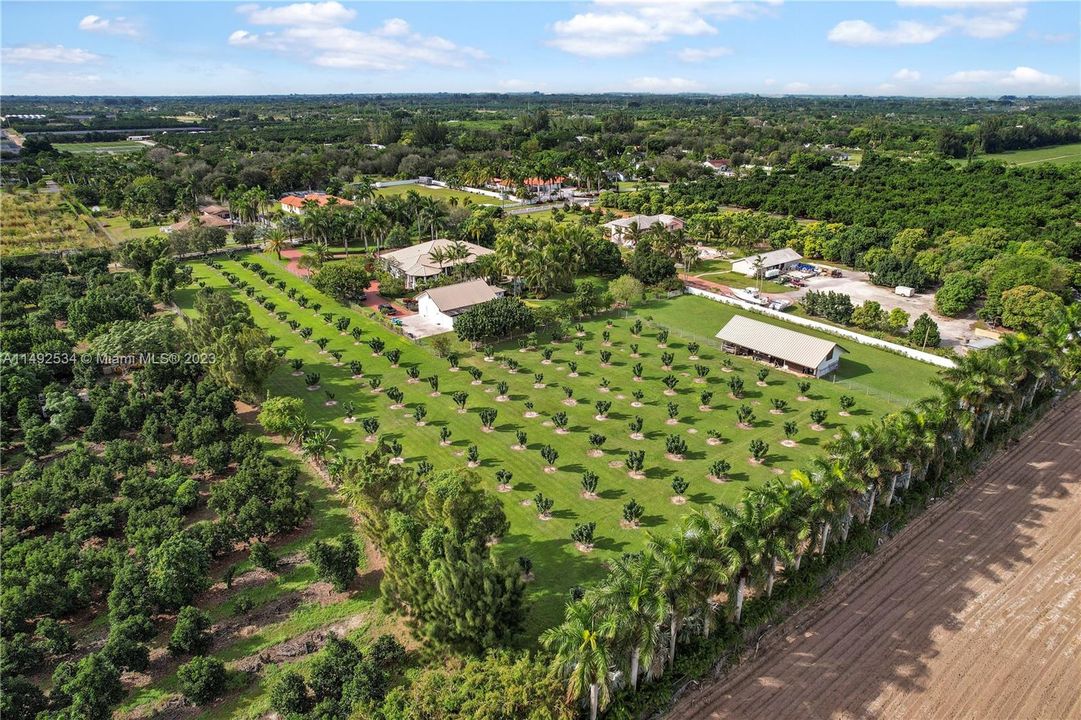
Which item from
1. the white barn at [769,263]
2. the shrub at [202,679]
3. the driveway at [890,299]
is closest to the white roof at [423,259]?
the white barn at [769,263]

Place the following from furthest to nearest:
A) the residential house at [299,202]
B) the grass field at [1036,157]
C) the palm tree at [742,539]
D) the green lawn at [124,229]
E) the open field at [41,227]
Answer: the grass field at [1036,157]
the residential house at [299,202]
the green lawn at [124,229]
the open field at [41,227]
the palm tree at [742,539]

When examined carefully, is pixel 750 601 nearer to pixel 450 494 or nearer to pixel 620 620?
pixel 620 620

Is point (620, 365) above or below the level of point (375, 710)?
above

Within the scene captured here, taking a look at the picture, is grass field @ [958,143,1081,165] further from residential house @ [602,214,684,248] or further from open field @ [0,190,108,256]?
open field @ [0,190,108,256]

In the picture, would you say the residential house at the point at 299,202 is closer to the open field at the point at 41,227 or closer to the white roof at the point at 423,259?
the open field at the point at 41,227

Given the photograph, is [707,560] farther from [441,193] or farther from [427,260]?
[441,193]

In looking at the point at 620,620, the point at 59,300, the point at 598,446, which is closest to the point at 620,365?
the point at 598,446
